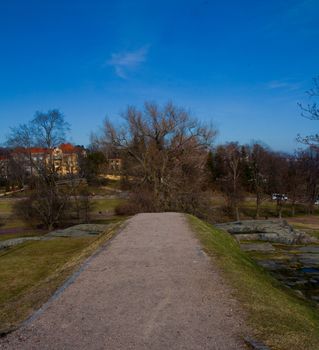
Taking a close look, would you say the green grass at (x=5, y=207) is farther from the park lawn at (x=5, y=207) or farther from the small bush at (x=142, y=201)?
the small bush at (x=142, y=201)

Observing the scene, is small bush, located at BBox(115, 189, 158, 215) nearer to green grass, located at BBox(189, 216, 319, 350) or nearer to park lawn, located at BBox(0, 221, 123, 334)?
park lawn, located at BBox(0, 221, 123, 334)

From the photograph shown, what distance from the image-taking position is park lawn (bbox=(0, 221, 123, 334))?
6.19 meters

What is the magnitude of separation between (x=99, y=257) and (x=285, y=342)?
5.63 meters

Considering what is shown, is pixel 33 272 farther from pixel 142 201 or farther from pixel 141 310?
pixel 142 201

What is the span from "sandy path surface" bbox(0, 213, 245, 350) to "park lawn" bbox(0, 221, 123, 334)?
1.57 feet

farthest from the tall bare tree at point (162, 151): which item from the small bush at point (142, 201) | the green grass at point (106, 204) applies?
the green grass at point (106, 204)

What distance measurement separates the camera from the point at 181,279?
7.09 m

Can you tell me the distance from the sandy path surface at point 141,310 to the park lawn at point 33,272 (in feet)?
1.57

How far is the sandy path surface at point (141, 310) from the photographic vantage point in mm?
4480

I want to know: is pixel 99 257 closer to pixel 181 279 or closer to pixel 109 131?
pixel 181 279

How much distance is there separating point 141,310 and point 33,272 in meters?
7.04

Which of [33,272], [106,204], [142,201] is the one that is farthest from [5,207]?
[33,272]

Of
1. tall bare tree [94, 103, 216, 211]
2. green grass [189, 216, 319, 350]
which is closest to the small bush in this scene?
tall bare tree [94, 103, 216, 211]

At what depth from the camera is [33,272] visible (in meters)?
11.4
